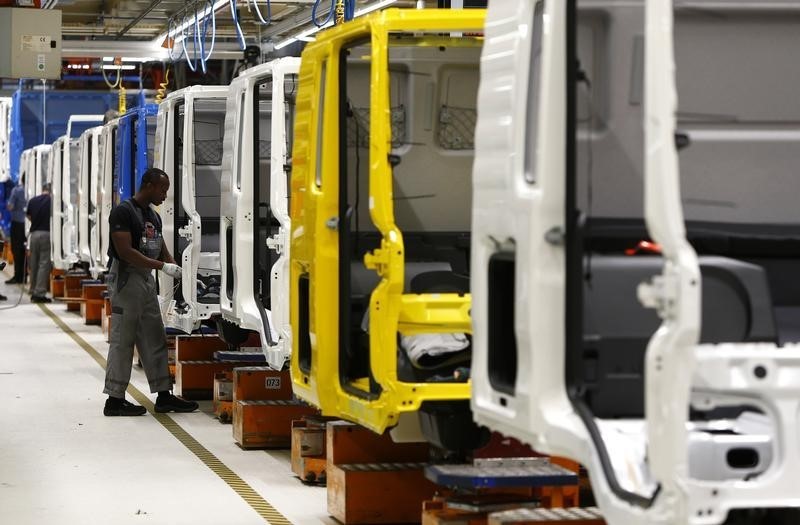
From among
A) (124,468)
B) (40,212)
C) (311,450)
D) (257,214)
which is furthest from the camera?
(40,212)

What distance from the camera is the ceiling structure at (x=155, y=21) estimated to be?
16.7 metres

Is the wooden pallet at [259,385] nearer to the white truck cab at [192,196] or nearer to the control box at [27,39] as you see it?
the white truck cab at [192,196]

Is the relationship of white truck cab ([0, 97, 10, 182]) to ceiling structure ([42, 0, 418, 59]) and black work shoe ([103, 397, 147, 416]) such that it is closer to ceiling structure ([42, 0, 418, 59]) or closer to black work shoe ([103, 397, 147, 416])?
ceiling structure ([42, 0, 418, 59])

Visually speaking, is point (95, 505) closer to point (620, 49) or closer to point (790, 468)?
point (620, 49)

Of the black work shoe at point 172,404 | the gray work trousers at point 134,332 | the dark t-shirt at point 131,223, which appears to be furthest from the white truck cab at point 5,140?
the dark t-shirt at point 131,223

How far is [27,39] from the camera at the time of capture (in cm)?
1420

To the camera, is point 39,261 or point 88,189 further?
point 39,261

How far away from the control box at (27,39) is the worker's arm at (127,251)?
372 cm

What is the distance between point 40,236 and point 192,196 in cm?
1139

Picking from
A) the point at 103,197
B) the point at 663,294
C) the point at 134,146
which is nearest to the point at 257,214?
the point at 134,146

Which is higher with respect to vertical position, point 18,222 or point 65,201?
point 65,201

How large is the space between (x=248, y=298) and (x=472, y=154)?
8.58 ft

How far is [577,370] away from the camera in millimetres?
4746

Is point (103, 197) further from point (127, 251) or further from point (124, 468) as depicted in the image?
point (124, 468)
